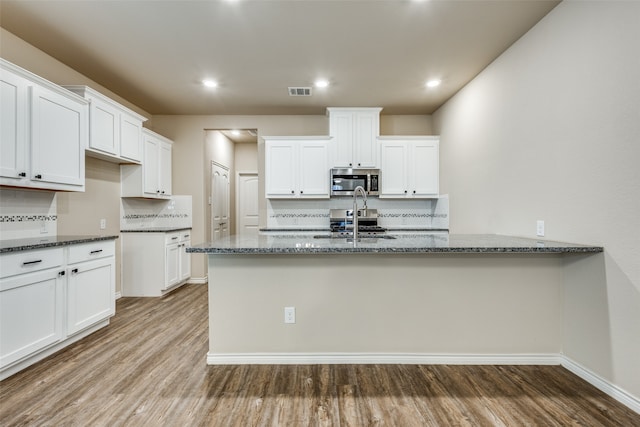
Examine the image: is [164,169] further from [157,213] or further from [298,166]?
[298,166]

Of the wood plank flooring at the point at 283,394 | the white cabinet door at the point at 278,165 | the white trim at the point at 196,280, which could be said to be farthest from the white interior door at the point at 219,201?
the wood plank flooring at the point at 283,394

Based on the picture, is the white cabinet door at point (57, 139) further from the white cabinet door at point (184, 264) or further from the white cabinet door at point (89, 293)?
the white cabinet door at point (184, 264)

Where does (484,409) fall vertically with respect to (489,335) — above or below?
below

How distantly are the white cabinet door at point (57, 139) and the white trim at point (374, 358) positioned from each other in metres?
2.07

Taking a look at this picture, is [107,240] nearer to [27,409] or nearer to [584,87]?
[27,409]

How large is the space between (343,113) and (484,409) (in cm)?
380

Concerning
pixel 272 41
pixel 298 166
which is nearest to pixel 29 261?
pixel 272 41

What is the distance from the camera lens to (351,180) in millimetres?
4434

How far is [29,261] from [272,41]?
2.65 meters

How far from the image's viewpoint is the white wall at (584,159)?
177 cm

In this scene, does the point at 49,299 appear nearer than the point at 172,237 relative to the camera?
Yes

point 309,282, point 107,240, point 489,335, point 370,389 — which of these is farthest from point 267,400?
point 107,240

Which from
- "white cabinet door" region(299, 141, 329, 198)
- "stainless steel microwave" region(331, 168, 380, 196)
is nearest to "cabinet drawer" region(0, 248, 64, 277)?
"white cabinet door" region(299, 141, 329, 198)

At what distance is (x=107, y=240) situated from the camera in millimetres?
3029
